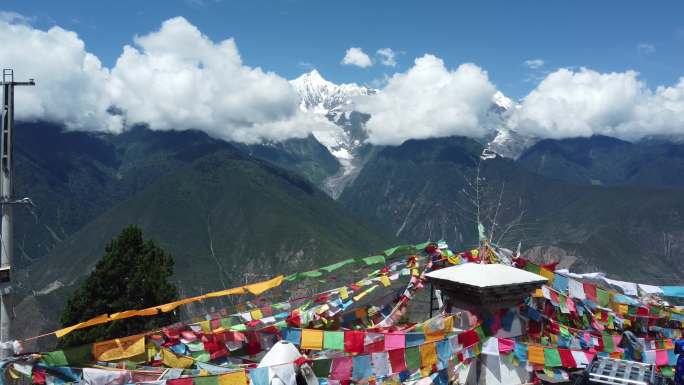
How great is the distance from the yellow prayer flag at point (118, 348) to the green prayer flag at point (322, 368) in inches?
191

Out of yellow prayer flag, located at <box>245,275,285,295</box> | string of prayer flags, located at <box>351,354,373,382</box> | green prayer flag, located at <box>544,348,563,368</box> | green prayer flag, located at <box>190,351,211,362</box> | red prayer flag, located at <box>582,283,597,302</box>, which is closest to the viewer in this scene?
string of prayer flags, located at <box>351,354,373,382</box>

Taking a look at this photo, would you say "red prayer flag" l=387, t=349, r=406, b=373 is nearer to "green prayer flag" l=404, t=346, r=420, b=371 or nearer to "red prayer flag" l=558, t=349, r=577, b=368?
"green prayer flag" l=404, t=346, r=420, b=371

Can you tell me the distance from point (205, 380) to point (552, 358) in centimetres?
783

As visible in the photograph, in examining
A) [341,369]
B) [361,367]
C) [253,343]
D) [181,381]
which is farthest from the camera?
[253,343]

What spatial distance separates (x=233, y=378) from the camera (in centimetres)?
1089

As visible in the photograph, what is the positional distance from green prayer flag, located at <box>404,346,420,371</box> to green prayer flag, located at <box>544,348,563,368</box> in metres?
2.99

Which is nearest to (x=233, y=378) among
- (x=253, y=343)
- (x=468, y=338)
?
(x=253, y=343)

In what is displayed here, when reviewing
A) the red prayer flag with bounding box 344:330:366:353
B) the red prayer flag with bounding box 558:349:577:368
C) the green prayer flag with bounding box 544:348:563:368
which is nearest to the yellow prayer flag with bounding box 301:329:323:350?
the red prayer flag with bounding box 344:330:366:353

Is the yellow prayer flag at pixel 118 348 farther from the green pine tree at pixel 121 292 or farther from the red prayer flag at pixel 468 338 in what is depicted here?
the green pine tree at pixel 121 292

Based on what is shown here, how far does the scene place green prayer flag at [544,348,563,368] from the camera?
12227mm

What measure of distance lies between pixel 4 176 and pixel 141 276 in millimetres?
24837

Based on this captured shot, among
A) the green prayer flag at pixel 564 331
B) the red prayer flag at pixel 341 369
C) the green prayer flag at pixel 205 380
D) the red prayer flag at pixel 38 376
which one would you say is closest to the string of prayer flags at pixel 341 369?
the red prayer flag at pixel 341 369

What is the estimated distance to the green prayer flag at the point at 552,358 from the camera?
12.2 m

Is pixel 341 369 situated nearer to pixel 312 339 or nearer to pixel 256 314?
pixel 312 339
